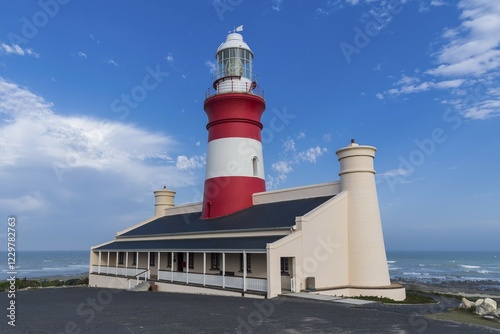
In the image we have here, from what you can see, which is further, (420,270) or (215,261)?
(420,270)

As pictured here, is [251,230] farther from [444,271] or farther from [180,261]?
[444,271]

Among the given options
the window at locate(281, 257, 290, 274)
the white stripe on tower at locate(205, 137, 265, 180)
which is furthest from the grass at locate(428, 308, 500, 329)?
the white stripe on tower at locate(205, 137, 265, 180)

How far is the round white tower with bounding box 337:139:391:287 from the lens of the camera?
1778 centimetres

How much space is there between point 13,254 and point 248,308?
7.11m

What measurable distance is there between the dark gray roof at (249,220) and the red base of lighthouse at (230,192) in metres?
0.48

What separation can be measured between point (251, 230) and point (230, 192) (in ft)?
18.9

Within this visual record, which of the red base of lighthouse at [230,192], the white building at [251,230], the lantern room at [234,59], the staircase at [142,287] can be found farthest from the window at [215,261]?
the lantern room at [234,59]

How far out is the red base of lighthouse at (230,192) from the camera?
24.0 metres

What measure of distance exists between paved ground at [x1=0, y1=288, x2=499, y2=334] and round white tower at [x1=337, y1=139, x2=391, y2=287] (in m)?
4.66

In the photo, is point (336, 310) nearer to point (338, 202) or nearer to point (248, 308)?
point (248, 308)

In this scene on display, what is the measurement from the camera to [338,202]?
18203mm

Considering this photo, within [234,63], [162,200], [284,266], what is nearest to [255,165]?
[234,63]

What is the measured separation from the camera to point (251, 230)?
18.6 meters

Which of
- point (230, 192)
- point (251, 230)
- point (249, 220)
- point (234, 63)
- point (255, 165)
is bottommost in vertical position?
point (251, 230)
